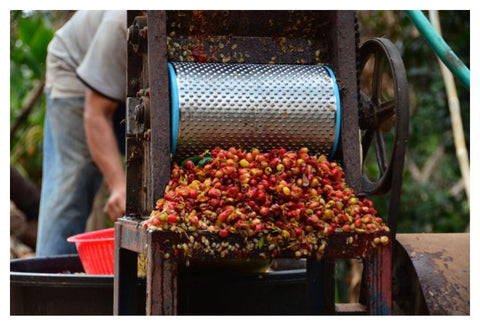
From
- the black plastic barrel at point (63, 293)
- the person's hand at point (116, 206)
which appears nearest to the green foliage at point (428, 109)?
the person's hand at point (116, 206)

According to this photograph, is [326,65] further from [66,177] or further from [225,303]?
[66,177]

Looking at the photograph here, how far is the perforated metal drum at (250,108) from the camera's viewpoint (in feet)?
7.45

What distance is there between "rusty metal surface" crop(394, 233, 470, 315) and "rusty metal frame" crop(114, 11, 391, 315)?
0.20m

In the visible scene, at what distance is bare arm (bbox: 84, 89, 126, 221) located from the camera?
3.76m

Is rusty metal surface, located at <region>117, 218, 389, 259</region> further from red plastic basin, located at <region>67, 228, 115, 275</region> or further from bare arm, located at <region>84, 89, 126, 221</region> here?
bare arm, located at <region>84, 89, 126, 221</region>

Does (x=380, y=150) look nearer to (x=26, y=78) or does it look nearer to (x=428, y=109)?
(x=428, y=109)

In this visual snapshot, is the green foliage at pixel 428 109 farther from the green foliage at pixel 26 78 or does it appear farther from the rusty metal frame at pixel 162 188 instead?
the rusty metal frame at pixel 162 188

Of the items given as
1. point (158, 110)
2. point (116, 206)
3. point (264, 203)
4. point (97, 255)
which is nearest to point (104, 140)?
point (116, 206)

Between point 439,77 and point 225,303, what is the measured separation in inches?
191

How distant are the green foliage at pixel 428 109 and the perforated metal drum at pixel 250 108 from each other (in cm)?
395

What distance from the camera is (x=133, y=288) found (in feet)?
7.98

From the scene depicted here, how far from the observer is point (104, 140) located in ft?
12.4

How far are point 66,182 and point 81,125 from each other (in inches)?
13.5
